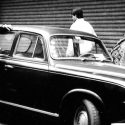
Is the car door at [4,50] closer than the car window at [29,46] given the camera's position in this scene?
No

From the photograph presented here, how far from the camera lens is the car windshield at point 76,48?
6152 millimetres

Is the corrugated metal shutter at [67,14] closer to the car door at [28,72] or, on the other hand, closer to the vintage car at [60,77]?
the vintage car at [60,77]

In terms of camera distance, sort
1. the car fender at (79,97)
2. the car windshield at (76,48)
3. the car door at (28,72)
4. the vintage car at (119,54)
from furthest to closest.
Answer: the vintage car at (119,54) → the car windshield at (76,48) → the car door at (28,72) → the car fender at (79,97)

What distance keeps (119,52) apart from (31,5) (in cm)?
540

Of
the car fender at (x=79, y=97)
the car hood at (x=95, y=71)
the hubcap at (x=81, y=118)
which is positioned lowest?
the hubcap at (x=81, y=118)

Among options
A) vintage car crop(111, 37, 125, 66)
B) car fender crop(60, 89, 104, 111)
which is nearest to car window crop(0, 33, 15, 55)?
car fender crop(60, 89, 104, 111)

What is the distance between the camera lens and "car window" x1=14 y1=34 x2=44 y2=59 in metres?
6.19

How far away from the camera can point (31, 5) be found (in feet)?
42.1

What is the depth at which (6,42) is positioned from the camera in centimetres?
686

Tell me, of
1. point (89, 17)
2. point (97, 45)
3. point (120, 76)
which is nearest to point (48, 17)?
point (89, 17)

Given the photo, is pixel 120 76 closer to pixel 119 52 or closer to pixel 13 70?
pixel 13 70

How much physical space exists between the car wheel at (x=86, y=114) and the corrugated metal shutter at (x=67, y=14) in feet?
17.7

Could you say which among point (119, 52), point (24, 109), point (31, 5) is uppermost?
point (31, 5)

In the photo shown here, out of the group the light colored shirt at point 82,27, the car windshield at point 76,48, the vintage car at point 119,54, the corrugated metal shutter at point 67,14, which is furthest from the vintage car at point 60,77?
the corrugated metal shutter at point 67,14
